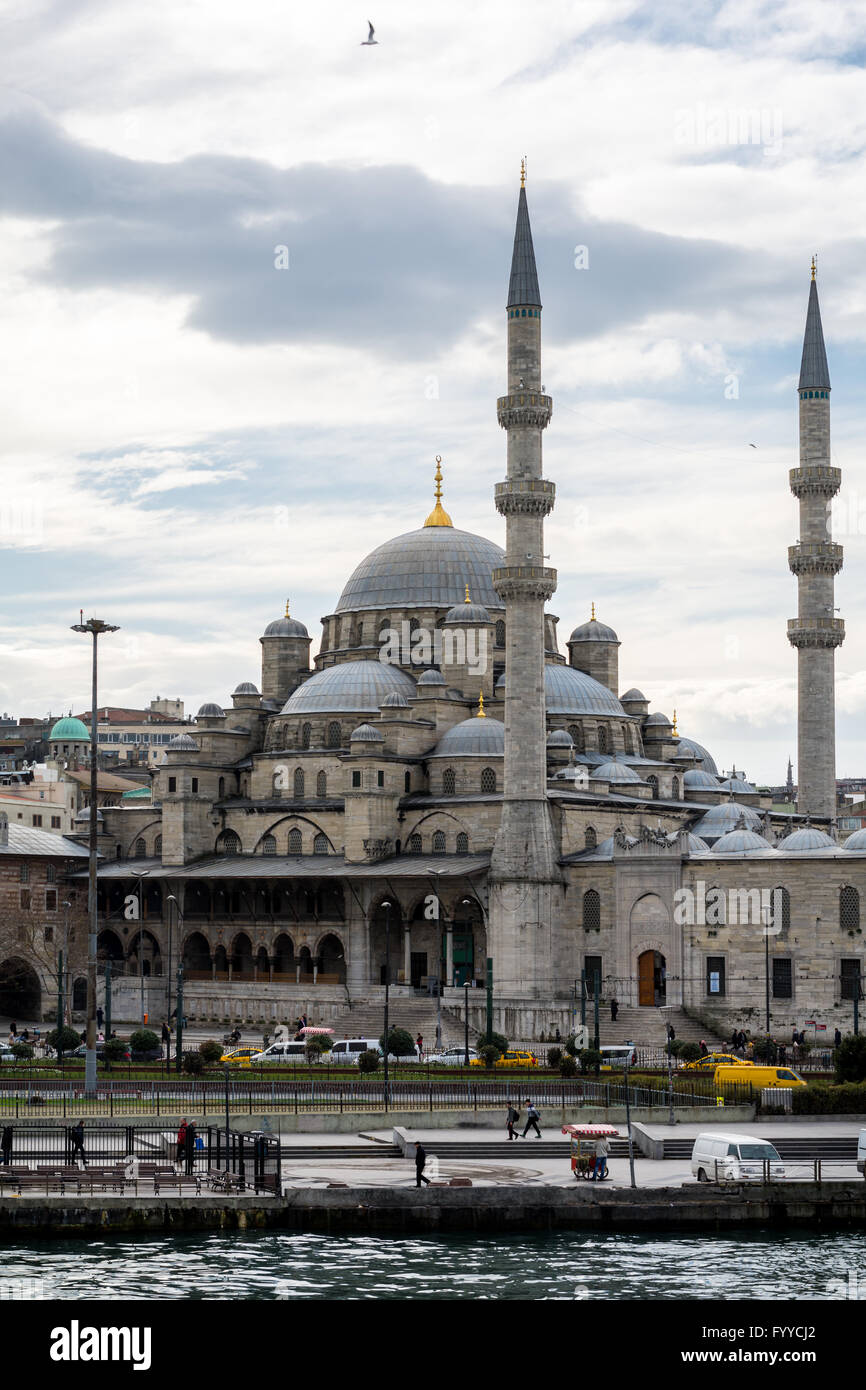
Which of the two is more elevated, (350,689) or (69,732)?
(69,732)

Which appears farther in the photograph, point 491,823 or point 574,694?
point 574,694

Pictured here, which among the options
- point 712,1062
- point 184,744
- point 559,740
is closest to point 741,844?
point 559,740

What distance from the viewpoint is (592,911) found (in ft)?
207

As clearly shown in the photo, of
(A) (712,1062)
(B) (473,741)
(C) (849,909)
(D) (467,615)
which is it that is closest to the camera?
(A) (712,1062)

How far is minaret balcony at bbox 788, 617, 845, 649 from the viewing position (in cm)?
7012

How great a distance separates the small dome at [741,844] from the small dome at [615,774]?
9.06 meters

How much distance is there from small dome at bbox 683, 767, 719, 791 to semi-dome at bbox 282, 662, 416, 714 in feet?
38.8

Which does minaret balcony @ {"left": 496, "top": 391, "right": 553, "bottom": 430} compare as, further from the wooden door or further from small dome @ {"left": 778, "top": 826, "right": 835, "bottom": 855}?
the wooden door

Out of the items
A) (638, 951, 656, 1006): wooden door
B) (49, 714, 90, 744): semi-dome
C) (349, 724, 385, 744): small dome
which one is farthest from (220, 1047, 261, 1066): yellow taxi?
(49, 714, 90, 744): semi-dome

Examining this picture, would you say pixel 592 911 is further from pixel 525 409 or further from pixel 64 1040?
pixel 64 1040

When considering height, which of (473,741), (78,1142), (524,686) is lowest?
(78,1142)

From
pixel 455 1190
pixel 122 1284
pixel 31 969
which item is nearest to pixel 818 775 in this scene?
pixel 31 969

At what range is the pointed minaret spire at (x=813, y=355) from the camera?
7106cm

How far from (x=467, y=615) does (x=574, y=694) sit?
546 cm
